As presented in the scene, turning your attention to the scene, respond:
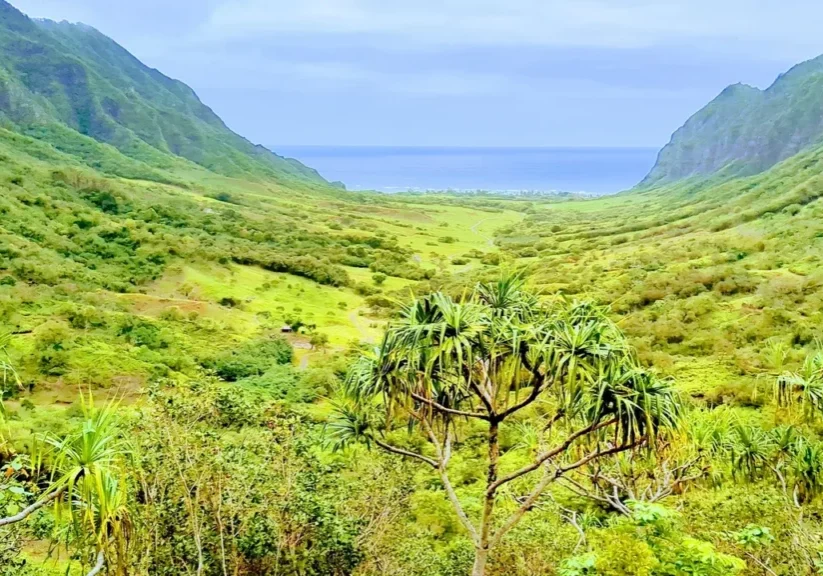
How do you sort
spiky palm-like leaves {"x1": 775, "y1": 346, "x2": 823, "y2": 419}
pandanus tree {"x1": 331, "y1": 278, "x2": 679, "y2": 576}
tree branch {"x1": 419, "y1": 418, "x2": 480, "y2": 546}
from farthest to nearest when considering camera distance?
spiky palm-like leaves {"x1": 775, "y1": 346, "x2": 823, "y2": 419}, tree branch {"x1": 419, "y1": 418, "x2": 480, "y2": 546}, pandanus tree {"x1": 331, "y1": 278, "x2": 679, "y2": 576}

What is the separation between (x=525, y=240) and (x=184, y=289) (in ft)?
226

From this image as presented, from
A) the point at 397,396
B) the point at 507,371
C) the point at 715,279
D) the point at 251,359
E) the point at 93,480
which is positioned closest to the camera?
the point at 93,480

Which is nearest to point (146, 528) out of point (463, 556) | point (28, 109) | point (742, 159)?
point (463, 556)

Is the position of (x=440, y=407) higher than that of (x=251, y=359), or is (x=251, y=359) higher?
(x=440, y=407)

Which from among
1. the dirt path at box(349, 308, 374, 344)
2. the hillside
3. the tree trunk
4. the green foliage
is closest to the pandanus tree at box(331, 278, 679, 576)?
the tree trunk

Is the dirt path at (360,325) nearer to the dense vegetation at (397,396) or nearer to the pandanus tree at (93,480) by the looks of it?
the dense vegetation at (397,396)

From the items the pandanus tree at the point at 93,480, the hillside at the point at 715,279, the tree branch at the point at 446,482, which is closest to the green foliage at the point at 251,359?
the hillside at the point at 715,279

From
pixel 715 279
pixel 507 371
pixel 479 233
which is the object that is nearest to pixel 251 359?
pixel 715 279

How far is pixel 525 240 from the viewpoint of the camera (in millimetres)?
119625

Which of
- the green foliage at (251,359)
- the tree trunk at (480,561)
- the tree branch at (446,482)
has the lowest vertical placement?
the green foliage at (251,359)

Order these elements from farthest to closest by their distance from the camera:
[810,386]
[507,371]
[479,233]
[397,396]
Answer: [479,233] → [810,386] → [397,396] → [507,371]

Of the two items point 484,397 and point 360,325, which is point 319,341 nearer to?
point 360,325

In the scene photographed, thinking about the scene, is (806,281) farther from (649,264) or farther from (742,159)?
(742,159)

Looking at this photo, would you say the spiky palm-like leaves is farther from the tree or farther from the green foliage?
the tree
